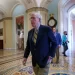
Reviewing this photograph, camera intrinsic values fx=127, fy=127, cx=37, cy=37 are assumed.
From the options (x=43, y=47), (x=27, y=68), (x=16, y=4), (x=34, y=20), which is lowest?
(x=27, y=68)

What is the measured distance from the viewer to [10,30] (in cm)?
1210

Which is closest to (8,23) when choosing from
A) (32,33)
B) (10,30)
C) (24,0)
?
(10,30)

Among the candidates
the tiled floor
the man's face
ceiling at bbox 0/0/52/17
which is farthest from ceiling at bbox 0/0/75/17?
the man's face

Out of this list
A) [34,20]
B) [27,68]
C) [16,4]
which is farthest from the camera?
[16,4]

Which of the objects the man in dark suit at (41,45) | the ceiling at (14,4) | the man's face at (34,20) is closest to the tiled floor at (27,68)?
the man in dark suit at (41,45)

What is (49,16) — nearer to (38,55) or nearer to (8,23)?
(8,23)

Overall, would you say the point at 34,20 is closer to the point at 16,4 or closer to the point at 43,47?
the point at 43,47

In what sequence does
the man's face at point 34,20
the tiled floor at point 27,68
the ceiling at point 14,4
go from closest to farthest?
the man's face at point 34,20, the tiled floor at point 27,68, the ceiling at point 14,4

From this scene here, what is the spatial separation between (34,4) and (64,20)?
2.32 meters

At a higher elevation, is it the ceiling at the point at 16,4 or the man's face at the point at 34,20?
the ceiling at the point at 16,4

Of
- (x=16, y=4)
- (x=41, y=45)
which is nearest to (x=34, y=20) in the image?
(x=41, y=45)

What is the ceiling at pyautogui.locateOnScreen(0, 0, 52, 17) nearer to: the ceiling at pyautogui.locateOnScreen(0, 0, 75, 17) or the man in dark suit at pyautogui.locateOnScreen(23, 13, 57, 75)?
the ceiling at pyautogui.locateOnScreen(0, 0, 75, 17)

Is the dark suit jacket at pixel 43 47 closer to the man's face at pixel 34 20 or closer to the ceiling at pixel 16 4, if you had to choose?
the man's face at pixel 34 20

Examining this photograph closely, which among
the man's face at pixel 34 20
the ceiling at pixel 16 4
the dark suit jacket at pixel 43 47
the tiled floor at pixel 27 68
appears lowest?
the tiled floor at pixel 27 68
